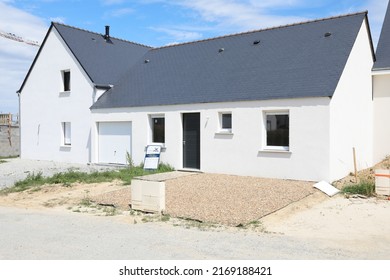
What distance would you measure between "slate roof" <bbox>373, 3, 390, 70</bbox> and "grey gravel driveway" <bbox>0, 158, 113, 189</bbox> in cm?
1260

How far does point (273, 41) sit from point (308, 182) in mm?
6869

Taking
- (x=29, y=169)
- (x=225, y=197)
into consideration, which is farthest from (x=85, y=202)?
(x=29, y=169)

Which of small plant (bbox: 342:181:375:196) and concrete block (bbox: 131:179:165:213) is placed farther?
small plant (bbox: 342:181:375:196)

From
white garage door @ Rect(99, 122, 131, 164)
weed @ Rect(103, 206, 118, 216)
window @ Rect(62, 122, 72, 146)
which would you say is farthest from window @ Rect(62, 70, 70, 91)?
weed @ Rect(103, 206, 118, 216)

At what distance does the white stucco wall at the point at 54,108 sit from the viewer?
63.3ft

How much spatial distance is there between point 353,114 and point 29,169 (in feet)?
45.7

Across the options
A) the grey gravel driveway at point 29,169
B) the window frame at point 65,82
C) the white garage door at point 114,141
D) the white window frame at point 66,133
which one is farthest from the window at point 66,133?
the white garage door at point 114,141

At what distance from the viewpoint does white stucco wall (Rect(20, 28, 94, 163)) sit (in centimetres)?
1930

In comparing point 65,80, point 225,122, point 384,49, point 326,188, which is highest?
point 384,49

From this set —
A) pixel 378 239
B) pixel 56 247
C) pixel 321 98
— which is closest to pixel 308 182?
pixel 321 98

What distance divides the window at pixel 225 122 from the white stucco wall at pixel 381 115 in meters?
6.32

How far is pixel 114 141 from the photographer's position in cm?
1781

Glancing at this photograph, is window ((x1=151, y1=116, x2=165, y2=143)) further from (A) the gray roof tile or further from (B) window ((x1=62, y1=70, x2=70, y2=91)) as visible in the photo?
(B) window ((x1=62, y1=70, x2=70, y2=91))

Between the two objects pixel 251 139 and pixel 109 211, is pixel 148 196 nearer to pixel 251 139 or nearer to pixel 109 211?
pixel 109 211
